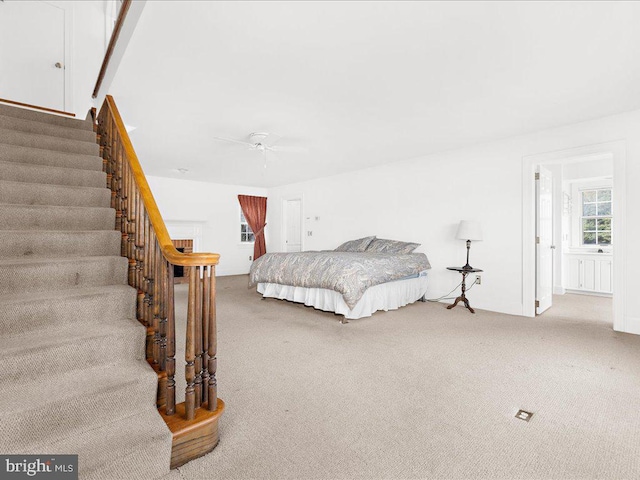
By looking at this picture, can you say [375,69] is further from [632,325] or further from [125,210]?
[632,325]

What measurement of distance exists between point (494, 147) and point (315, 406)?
415 cm

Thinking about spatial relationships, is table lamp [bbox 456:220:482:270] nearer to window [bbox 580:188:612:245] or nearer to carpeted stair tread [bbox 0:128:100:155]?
window [bbox 580:188:612:245]

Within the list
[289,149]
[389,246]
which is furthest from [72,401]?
[389,246]

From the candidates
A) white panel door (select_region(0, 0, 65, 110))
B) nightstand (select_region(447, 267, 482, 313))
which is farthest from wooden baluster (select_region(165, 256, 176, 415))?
white panel door (select_region(0, 0, 65, 110))

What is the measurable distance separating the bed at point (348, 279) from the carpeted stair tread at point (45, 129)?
265cm

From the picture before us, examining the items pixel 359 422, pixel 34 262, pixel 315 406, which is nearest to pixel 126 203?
pixel 34 262

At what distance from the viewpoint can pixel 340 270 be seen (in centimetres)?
379

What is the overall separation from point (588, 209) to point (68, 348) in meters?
7.81

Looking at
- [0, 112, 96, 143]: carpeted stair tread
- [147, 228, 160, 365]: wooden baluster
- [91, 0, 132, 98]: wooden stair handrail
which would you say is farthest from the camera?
[0, 112, 96, 143]: carpeted stair tread

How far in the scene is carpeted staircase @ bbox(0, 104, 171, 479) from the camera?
4.01 feet

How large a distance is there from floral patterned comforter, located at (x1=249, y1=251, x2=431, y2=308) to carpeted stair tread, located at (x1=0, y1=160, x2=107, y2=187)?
7.92 feet

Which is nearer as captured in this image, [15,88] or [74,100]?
[15,88]

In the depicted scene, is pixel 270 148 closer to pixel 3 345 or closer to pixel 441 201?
pixel 441 201

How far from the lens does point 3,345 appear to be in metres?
1.41
